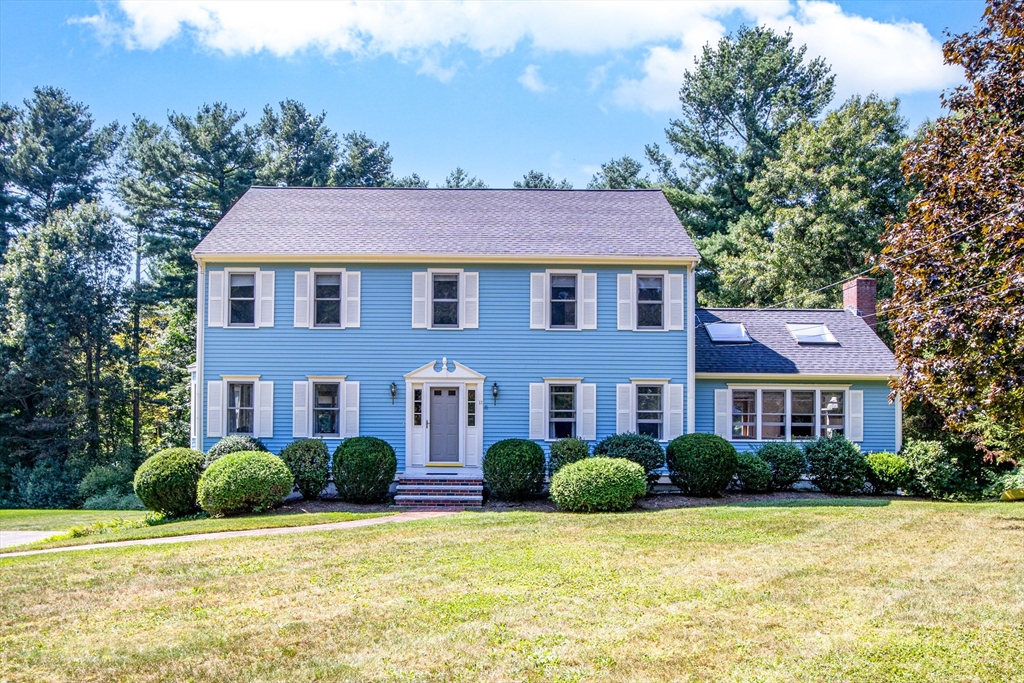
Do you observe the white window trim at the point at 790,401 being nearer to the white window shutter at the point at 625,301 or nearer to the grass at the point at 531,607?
the white window shutter at the point at 625,301

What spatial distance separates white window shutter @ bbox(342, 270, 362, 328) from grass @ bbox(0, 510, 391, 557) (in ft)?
16.1

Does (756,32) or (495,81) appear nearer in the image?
(495,81)

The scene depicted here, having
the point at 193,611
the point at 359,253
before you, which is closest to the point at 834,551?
the point at 193,611

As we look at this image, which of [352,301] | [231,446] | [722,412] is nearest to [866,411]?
[722,412]

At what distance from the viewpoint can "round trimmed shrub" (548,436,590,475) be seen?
17.1 meters

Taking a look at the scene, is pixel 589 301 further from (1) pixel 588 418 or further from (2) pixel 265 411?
(2) pixel 265 411

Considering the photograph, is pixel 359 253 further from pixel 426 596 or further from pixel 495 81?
pixel 426 596

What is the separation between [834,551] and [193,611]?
8012mm

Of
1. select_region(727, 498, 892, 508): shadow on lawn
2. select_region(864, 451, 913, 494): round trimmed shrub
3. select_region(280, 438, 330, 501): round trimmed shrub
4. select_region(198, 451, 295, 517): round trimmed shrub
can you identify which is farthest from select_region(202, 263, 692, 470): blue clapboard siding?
select_region(864, 451, 913, 494): round trimmed shrub

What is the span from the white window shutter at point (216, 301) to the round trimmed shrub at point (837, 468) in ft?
44.8

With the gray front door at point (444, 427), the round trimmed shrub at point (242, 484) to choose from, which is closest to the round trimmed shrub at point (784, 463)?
→ the gray front door at point (444, 427)

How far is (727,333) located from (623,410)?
13.0 feet

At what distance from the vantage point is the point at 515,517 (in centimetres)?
1426

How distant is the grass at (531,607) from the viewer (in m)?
6.38
